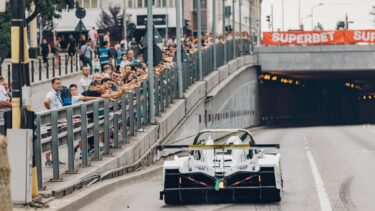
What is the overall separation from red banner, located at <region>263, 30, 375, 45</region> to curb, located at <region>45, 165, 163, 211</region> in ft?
181

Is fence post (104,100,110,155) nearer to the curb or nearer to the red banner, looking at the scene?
the curb

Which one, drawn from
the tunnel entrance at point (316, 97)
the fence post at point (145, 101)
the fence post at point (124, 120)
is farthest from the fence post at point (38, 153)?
the tunnel entrance at point (316, 97)

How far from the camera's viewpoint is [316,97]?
107 meters

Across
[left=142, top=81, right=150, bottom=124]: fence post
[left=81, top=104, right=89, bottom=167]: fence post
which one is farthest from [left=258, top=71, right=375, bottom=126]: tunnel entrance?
[left=81, top=104, right=89, bottom=167]: fence post

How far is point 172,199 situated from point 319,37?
6159 centimetres

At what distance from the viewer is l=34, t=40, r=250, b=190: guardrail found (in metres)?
17.9

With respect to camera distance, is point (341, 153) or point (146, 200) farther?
point (341, 153)

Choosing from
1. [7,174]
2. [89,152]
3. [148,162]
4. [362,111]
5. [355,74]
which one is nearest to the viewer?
[7,174]

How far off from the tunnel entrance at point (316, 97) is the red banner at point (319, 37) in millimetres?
2926

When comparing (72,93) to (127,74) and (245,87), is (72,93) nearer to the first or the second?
(127,74)

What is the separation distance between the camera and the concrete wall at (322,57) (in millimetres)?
76125

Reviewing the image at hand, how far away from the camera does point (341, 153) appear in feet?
116

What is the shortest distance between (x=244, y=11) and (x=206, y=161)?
5983 inches

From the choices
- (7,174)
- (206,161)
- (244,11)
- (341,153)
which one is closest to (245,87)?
(341,153)
